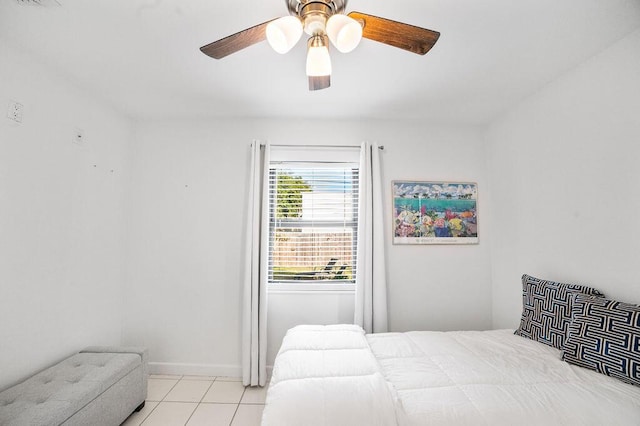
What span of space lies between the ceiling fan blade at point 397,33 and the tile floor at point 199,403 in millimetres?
2548

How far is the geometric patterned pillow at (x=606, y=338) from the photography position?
1.52 metres

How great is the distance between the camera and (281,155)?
10.0 ft

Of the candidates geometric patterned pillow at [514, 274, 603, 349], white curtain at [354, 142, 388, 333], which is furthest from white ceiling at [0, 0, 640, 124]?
geometric patterned pillow at [514, 274, 603, 349]

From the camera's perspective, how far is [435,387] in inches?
57.7

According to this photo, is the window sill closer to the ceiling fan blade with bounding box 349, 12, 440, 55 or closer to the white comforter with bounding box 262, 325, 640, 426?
the white comforter with bounding box 262, 325, 640, 426

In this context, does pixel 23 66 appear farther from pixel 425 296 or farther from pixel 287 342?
pixel 425 296

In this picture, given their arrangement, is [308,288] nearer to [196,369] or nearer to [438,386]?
[196,369]

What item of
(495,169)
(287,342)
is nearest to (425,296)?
(495,169)

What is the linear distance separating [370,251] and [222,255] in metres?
1.45

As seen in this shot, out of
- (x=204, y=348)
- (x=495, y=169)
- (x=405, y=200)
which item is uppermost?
(x=495, y=169)

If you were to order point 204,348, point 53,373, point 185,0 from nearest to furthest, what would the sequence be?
point 185,0
point 53,373
point 204,348

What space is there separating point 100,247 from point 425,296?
9.93 feet

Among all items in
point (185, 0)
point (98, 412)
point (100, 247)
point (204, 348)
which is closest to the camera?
point (185, 0)

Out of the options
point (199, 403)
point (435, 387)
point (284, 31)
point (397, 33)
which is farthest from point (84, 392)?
point (397, 33)
